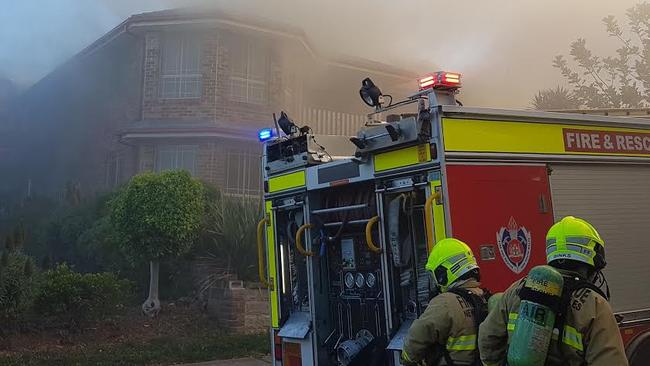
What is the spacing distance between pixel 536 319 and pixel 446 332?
2.26 feet

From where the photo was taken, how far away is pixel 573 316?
1888 millimetres

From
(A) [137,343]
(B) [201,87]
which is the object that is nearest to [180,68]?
(B) [201,87]

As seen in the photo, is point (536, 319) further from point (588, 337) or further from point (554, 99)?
point (554, 99)

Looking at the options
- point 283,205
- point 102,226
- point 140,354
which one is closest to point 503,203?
point 283,205

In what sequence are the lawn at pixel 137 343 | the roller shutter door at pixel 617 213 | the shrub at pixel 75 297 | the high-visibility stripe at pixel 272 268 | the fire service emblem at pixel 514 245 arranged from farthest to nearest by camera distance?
the shrub at pixel 75 297 → the lawn at pixel 137 343 → the high-visibility stripe at pixel 272 268 → the roller shutter door at pixel 617 213 → the fire service emblem at pixel 514 245

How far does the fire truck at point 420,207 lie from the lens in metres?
3.09

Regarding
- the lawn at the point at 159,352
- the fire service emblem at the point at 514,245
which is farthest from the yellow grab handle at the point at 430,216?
the lawn at the point at 159,352

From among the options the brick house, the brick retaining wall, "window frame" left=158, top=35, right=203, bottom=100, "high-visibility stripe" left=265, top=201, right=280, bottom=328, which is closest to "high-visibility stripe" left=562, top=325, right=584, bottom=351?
"high-visibility stripe" left=265, top=201, right=280, bottom=328

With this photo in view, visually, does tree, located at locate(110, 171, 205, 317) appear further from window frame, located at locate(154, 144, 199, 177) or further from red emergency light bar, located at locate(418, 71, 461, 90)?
red emergency light bar, located at locate(418, 71, 461, 90)

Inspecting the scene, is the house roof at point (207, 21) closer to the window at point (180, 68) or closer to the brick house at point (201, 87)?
the brick house at point (201, 87)

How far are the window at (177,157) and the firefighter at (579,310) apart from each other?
39.0 ft

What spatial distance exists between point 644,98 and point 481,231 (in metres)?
10.9

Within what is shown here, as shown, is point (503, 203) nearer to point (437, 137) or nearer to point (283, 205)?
point (437, 137)

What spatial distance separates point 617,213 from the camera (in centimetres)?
365
